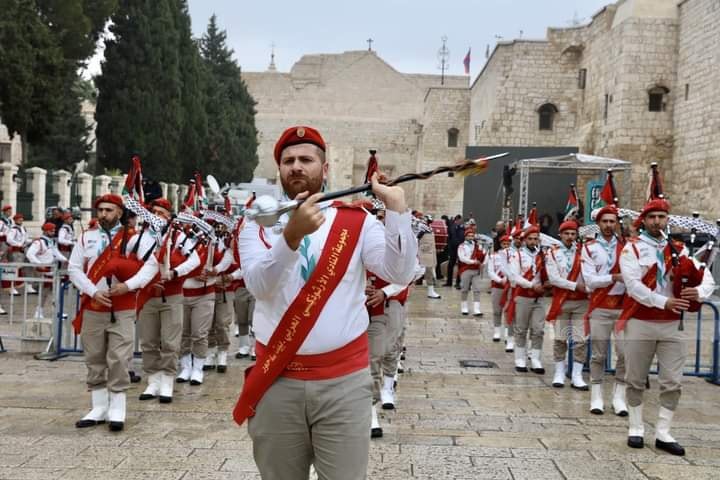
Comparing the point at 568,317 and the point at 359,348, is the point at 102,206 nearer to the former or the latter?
the point at 359,348

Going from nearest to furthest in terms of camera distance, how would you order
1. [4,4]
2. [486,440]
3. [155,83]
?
[486,440] → [4,4] → [155,83]

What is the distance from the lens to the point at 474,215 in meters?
27.9

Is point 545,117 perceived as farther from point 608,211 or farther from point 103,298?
point 103,298

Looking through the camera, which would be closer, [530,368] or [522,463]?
[522,463]

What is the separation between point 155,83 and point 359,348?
2921 cm

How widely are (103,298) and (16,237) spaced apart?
10883 mm

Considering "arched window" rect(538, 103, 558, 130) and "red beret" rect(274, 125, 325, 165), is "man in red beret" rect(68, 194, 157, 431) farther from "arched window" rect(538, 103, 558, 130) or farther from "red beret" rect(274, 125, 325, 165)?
"arched window" rect(538, 103, 558, 130)

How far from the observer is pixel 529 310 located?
1015cm

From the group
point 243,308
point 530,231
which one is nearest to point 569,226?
point 530,231

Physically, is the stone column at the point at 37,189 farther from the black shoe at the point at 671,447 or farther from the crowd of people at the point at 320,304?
the black shoe at the point at 671,447

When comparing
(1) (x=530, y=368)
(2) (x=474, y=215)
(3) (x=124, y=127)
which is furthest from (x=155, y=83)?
(1) (x=530, y=368)

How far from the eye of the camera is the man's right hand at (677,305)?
20.1 feet

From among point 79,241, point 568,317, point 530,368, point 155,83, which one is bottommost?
point 530,368

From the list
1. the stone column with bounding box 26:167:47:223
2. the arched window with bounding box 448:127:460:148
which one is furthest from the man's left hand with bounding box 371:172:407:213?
the arched window with bounding box 448:127:460:148
